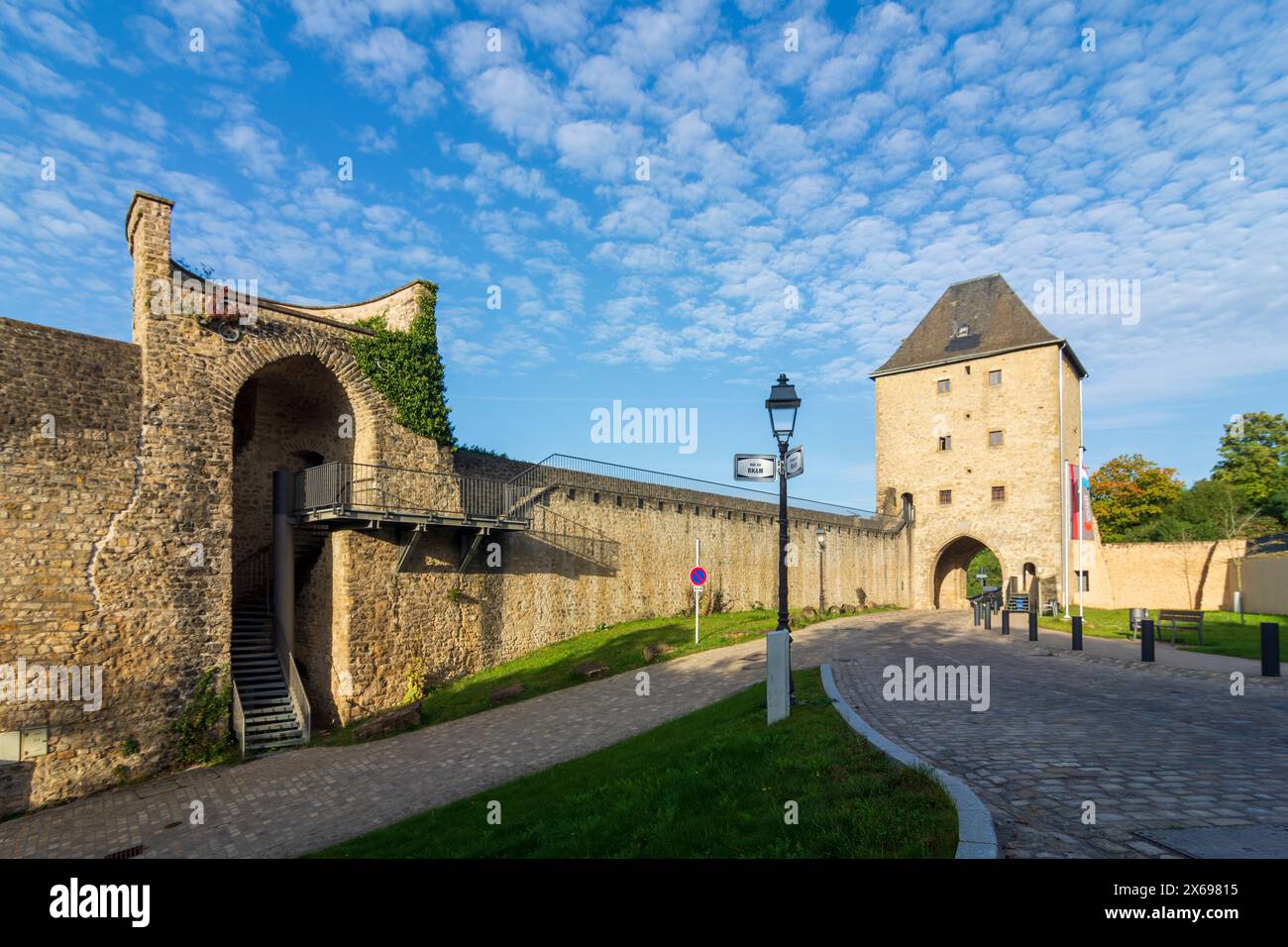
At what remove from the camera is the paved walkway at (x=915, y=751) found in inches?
215

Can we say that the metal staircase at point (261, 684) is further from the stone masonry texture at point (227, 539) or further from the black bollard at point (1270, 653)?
the black bollard at point (1270, 653)

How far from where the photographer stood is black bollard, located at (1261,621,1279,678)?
12.7 meters

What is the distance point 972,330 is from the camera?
3947 centimetres

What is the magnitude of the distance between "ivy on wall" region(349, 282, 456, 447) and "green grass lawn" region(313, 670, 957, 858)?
34.8ft

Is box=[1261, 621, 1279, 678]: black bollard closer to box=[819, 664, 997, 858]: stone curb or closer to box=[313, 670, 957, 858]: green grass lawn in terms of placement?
box=[313, 670, 957, 858]: green grass lawn

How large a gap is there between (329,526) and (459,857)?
12433mm

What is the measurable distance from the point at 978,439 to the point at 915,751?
34190mm

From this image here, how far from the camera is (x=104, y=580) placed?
13430mm

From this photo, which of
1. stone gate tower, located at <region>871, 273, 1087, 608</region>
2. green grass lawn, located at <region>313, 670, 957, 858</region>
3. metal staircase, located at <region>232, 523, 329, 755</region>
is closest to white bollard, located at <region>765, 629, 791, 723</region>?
green grass lawn, located at <region>313, 670, 957, 858</region>

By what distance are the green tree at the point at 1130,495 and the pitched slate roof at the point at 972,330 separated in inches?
545

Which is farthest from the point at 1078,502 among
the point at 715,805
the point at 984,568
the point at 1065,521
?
the point at 984,568

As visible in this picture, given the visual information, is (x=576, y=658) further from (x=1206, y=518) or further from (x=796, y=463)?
(x=1206, y=518)

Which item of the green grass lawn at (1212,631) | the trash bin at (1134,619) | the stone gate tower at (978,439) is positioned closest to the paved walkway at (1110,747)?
the green grass lawn at (1212,631)
